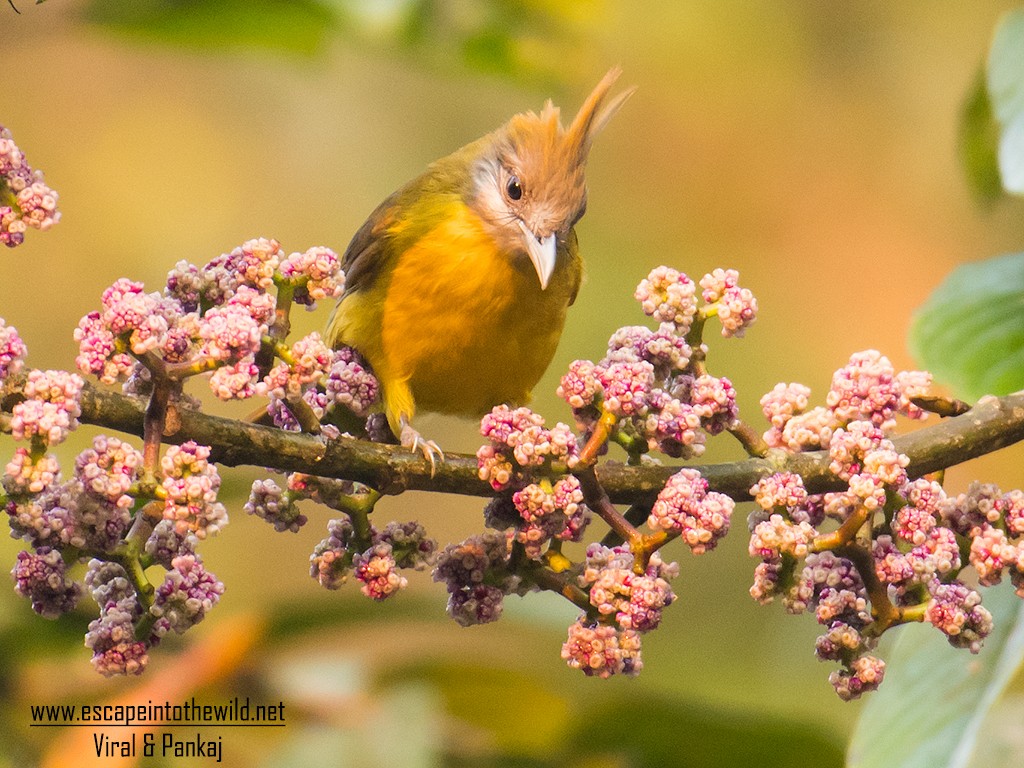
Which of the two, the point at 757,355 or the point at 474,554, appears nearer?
the point at 474,554

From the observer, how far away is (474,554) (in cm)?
147

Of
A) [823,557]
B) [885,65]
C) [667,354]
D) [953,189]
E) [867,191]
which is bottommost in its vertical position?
[823,557]

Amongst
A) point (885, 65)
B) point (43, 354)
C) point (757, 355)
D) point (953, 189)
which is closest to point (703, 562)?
point (757, 355)

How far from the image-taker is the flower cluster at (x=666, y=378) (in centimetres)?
146

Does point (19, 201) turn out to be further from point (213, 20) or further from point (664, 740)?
point (213, 20)

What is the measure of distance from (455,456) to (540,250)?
124 centimetres

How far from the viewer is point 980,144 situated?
2824 millimetres

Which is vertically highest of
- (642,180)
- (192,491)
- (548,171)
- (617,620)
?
(642,180)

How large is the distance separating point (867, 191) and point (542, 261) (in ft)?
16.9

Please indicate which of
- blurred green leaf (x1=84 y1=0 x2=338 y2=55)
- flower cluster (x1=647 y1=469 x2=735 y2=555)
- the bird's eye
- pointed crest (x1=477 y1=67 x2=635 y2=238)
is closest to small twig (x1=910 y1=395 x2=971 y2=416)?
flower cluster (x1=647 y1=469 x2=735 y2=555)

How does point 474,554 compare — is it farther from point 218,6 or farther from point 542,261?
point 218,6

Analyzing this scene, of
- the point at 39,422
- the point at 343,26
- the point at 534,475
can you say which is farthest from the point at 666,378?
→ the point at 343,26

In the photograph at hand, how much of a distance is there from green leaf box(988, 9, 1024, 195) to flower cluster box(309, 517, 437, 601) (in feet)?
3.44

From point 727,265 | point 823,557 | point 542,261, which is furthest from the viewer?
point 727,265
